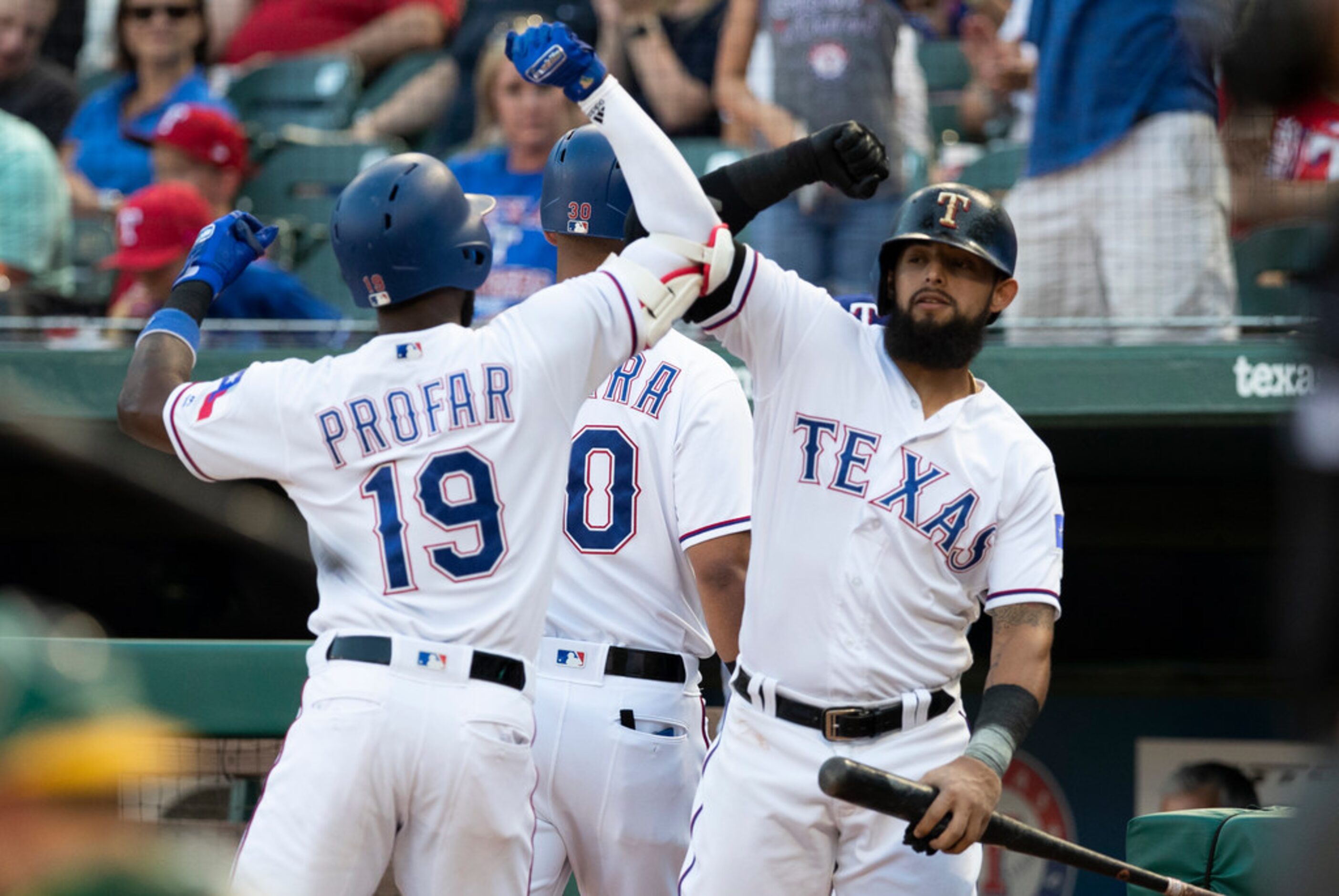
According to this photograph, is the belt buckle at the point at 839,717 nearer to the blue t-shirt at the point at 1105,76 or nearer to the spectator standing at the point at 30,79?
the blue t-shirt at the point at 1105,76

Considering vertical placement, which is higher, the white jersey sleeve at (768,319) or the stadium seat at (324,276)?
the stadium seat at (324,276)

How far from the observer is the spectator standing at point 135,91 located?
6.34m

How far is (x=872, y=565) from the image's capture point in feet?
9.82

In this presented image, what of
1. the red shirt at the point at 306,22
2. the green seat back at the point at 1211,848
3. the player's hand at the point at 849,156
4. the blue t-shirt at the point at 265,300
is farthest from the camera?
the red shirt at the point at 306,22

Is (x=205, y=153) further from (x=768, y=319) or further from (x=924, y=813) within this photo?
(x=924, y=813)

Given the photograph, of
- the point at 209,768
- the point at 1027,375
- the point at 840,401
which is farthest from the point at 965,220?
the point at 209,768

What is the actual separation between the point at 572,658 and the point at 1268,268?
10.2 ft

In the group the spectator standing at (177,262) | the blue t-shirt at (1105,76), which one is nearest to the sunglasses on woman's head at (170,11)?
the spectator standing at (177,262)

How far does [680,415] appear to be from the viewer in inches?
131

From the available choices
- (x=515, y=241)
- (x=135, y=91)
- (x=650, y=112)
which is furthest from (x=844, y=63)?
(x=135, y=91)

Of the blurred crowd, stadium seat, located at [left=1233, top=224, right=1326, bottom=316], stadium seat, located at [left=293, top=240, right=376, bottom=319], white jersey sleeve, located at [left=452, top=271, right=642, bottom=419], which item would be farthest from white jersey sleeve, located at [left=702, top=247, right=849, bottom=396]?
stadium seat, located at [left=293, top=240, right=376, bottom=319]

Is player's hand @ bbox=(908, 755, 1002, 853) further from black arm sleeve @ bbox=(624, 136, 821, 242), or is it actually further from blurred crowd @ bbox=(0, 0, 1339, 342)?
blurred crowd @ bbox=(0, 0, 1339, 342)

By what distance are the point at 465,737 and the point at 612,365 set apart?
655 mm

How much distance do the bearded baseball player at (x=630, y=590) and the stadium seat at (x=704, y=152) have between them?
2401 millimetres
